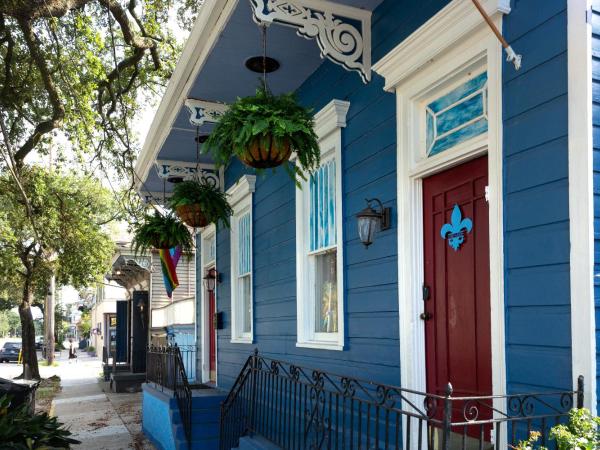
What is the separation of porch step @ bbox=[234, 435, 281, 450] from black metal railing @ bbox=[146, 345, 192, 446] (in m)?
1.75

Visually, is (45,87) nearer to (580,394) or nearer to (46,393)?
(580,394)

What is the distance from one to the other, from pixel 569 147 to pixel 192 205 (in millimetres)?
4612

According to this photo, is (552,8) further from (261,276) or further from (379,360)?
(261,276)

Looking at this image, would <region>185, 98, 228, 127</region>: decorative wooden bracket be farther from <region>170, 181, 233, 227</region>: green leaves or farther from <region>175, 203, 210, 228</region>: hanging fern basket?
<region>175, 203, 210, 228</region>: hanging fern basket

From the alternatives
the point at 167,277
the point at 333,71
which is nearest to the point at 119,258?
the point at 167,277

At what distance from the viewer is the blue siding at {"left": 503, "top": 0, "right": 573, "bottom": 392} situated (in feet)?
9.32

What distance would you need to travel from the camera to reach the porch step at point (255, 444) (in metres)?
4.57

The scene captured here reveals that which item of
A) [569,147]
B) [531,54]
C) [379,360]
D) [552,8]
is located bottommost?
[379,360]

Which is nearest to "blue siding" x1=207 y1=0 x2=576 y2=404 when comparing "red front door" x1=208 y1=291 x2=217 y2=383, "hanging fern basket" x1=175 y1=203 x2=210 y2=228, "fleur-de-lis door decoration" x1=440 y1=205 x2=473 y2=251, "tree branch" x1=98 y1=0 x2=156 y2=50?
"fleur-de-lis door decoration" x1=440 y1=205 x2=473 y2=251

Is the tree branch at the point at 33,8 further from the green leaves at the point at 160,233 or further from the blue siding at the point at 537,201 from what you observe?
the blue siding at the point at 537,201

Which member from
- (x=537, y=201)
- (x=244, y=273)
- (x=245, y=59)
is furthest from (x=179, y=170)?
(x=537, y=201)

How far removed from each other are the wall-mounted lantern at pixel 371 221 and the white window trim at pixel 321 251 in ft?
1.96

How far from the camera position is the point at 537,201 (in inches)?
118

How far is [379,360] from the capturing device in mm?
4371
